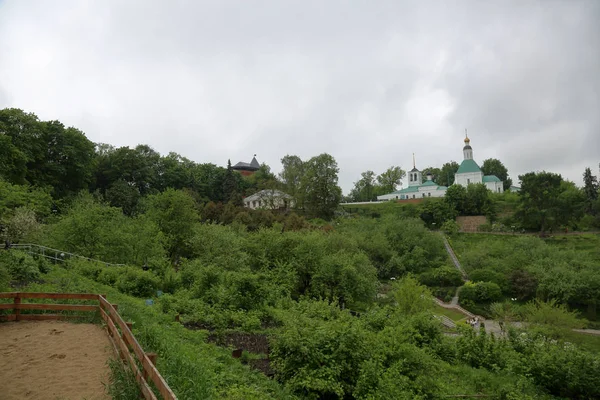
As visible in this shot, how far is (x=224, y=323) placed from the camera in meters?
12.5

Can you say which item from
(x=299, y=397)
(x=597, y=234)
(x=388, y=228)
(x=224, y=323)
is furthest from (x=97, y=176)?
(x=597, y=234)

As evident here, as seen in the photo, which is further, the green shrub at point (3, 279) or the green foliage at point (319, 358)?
the green shrub at point (3, 279)

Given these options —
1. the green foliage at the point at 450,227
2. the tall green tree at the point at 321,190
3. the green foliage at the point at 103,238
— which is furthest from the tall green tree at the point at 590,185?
the green foliage at the point at 103,238

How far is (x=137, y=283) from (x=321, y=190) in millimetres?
46687

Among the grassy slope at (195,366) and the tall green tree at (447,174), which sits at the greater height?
the tall green tree at (447,174)

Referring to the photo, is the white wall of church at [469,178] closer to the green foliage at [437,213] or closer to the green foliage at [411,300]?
the green foliage at [437,213]

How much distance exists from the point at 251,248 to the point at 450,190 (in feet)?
188

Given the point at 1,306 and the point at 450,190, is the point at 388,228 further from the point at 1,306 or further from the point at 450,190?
the point at 1,306

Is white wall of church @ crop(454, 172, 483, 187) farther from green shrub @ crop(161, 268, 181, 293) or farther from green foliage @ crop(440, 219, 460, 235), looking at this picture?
green shrub @ crop(161, 268, 181, 293)

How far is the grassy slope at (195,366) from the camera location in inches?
235

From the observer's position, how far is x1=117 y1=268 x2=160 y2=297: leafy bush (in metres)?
16.3

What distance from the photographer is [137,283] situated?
54.3 feet

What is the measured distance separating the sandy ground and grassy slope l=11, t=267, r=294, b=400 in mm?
843

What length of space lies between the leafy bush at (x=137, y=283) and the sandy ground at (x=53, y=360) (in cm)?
650
